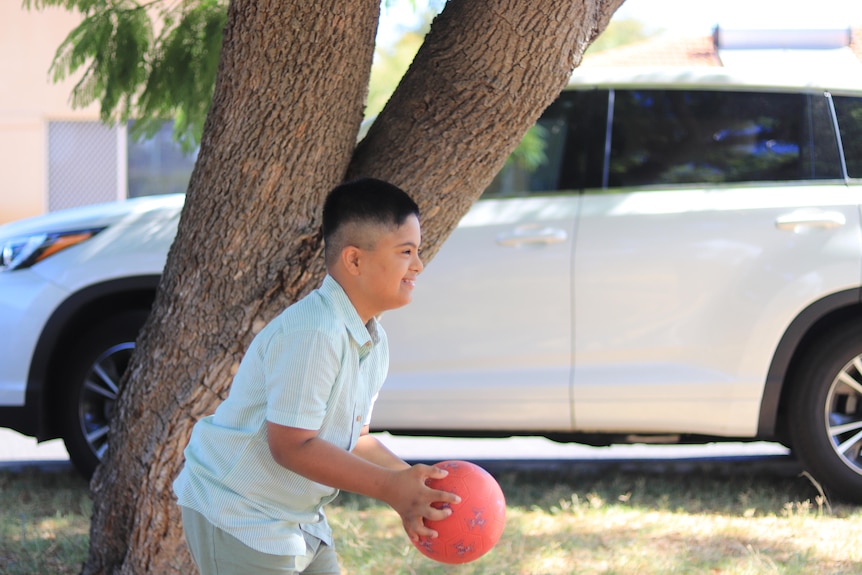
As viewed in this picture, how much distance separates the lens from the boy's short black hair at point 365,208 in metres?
2.43

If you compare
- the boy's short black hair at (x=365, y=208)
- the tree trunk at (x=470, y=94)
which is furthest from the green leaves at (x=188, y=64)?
the boy's short black hair at (x=365, y=208)

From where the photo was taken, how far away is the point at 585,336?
5.16 meters

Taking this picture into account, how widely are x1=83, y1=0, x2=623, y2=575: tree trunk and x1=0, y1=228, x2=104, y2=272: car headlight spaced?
196 cm

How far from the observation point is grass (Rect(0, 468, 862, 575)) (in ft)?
13.7

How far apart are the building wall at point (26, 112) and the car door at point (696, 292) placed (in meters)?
13.5

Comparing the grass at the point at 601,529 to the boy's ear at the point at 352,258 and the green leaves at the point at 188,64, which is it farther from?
the boy's ear at the point at 352,258

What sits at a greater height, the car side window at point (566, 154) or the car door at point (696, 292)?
the car side window at point (566, 154)

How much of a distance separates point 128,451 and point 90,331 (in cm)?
182

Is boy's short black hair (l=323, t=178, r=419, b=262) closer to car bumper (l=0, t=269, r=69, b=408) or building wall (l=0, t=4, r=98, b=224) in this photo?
car bumper (l=0, t=269, r=69, b=408)

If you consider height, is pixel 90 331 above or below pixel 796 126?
below

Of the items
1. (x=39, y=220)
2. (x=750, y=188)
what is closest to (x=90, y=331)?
(x=39, y=220)

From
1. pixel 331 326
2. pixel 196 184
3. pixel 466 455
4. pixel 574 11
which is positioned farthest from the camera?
pixel 466 455

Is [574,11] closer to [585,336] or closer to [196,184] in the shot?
[196,184]

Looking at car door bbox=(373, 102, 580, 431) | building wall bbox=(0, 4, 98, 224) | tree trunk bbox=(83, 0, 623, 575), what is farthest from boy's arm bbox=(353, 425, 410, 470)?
building wall bbox=(0, 4, 98, 224)
